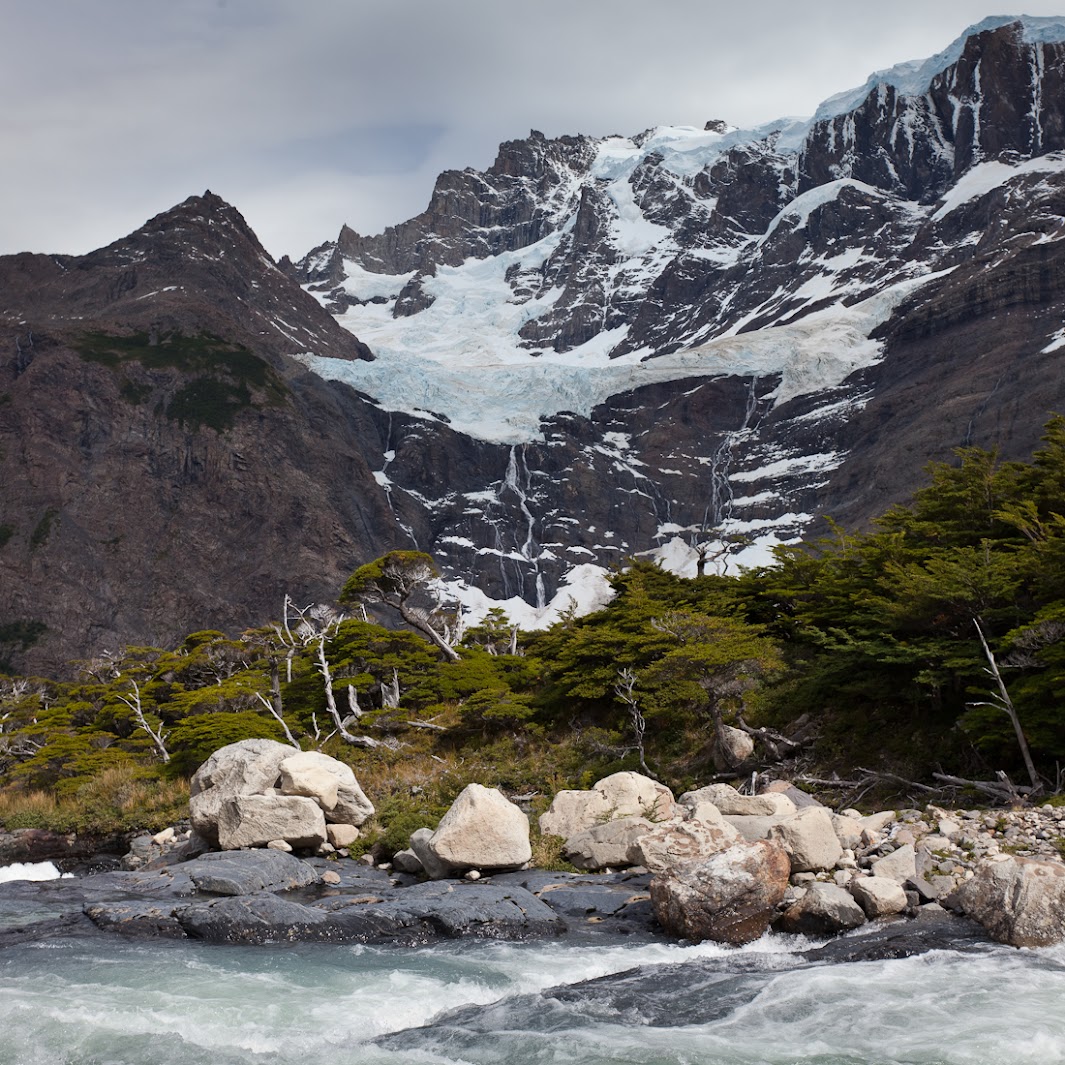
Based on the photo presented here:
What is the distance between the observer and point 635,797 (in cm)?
2130

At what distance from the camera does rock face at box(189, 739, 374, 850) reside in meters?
21.6

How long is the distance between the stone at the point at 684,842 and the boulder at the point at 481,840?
8.96 feet

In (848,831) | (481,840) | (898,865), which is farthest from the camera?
(481,840)

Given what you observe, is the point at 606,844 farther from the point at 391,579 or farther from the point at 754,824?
the point at 391,579

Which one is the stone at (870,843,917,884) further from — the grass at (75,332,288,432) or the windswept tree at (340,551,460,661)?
the grass at (75,332,288,432)

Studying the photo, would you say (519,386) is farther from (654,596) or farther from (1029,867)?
(1029,867)

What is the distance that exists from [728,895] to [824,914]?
1.43 metres

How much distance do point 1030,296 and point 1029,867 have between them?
188090mm

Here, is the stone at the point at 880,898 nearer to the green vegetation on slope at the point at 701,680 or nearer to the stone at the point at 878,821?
the stone at the point at 878,821

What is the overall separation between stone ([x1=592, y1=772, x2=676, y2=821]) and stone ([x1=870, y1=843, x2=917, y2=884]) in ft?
17.8

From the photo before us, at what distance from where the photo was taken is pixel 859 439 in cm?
18375

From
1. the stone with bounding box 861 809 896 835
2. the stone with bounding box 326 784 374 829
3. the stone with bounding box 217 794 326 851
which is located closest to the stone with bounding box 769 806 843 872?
the stone with bounding box 861 809 896 835

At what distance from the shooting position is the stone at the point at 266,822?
21.5 m

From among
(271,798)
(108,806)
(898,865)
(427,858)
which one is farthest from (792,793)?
(108,806)
